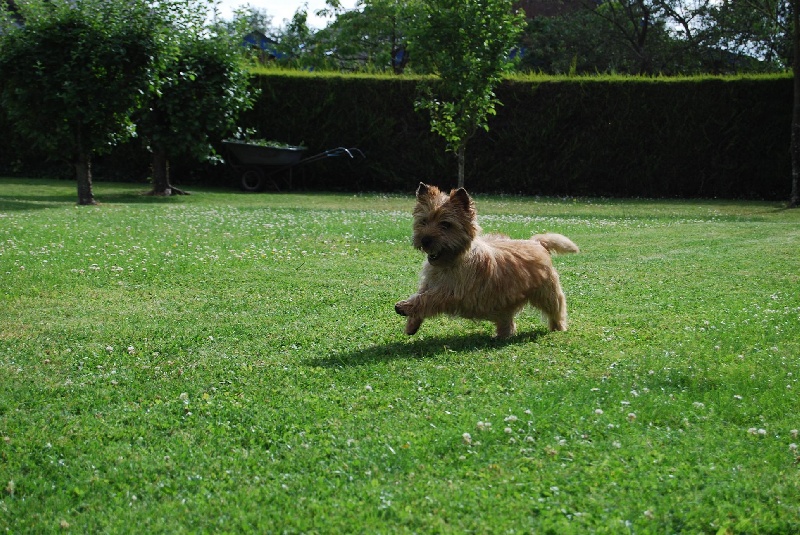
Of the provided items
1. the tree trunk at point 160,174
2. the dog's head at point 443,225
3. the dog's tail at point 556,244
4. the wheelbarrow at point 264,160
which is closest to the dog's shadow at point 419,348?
the dog's head at point 443,225

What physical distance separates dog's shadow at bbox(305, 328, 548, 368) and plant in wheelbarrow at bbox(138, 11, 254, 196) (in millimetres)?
15637

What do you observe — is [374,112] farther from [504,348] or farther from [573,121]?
[504,348]

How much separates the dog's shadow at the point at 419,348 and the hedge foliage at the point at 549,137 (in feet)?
62.7

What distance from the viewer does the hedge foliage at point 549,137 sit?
25172mm

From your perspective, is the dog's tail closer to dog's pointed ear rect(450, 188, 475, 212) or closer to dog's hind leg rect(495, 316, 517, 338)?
dog's hind leg rect(495, 316, 517, 338)

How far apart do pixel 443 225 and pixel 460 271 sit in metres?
0.41

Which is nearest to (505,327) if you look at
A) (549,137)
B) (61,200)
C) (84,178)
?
(84,178)

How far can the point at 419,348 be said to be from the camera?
660 centimetres

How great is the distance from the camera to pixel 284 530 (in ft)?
11.6

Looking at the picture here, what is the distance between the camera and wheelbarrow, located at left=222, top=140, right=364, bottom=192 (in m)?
23.8

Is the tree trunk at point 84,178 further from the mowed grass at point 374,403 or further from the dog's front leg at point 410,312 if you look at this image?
the dog's front leg at point 410,312

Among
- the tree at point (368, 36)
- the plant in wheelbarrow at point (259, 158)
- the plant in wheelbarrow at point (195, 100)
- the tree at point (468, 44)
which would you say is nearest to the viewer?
the tree at point (468, 44)

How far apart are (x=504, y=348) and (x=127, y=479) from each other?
3.44 m

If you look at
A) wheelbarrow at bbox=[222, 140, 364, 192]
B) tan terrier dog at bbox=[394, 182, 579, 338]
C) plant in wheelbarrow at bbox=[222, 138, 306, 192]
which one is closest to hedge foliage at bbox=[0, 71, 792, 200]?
wheelbarrow at bbox=[222, 140, 364, 192]
